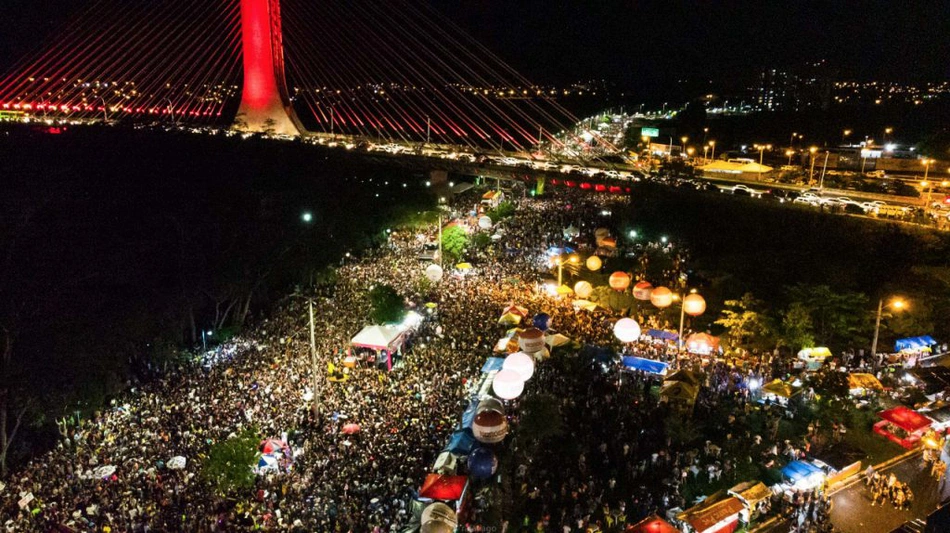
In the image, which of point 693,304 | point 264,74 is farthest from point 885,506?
point 264,74

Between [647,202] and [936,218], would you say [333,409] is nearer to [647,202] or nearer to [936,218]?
[647,202]

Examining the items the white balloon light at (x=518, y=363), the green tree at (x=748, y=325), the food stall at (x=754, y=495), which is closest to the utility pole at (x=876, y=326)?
the green tree at (x=748, y=325)

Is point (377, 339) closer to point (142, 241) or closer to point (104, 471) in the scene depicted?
point (104, 471)

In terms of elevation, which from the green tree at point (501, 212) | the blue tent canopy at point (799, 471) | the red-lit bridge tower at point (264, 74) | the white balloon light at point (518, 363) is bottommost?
the blue tent canopy at point (799, 471)

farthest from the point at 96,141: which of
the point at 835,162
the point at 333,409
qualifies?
the point at 835,162

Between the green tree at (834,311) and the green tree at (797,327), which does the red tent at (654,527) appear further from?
the green tree at (834,311)

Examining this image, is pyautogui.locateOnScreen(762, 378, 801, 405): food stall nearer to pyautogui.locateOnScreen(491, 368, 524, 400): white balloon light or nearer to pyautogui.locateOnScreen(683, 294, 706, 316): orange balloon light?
pyautogui.locateOnScreen(683, 294, 706, 316): orange balloon light

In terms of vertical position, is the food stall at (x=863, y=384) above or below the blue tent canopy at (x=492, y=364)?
below
